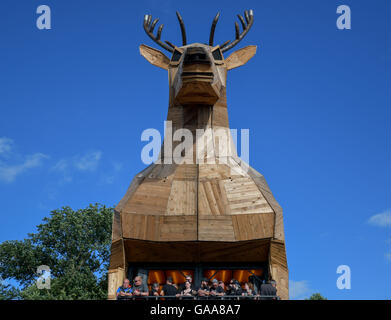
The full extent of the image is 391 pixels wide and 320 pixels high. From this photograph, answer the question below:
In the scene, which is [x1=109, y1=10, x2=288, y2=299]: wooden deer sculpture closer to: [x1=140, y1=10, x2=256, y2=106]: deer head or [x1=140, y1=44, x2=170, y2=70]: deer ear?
[x1=140, y1=10, x2=256, y2=106]: deer head

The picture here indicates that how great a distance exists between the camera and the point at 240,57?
→ 1711cm

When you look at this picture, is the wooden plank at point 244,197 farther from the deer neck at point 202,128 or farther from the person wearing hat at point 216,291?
the person wearing hat at point 216,291

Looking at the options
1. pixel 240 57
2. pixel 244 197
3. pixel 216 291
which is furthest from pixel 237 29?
pixel 216 291

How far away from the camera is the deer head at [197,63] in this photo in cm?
1456

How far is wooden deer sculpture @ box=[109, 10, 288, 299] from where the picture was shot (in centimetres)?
1416

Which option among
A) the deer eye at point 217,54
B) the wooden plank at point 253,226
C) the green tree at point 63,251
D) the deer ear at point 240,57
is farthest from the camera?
the green tree at point 63,251

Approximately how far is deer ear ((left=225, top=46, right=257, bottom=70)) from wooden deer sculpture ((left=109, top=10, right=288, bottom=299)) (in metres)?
1.29

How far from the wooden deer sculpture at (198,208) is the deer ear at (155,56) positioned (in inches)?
52.9

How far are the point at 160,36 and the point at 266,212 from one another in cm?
744

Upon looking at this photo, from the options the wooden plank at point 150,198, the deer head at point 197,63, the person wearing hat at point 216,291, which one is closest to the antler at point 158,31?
the deer head at point 197,63

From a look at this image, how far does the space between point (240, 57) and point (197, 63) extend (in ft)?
10.2

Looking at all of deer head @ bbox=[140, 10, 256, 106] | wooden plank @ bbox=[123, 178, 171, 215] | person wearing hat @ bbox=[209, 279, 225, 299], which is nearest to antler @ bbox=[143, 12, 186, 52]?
deer head @ bbox=[140, 10, 256, 106]
